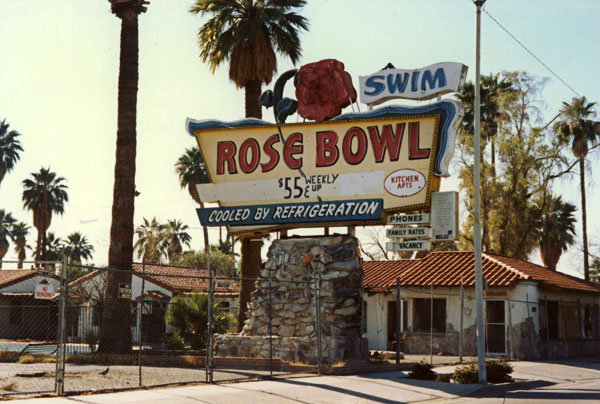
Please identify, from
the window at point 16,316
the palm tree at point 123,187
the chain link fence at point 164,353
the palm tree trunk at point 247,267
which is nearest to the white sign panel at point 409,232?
the chain link fence at point 164,353

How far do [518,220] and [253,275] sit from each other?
73.6 ft

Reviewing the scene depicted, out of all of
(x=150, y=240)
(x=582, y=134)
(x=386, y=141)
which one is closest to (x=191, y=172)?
(x=150, y=240)

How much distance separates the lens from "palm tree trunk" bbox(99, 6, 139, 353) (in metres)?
25.9

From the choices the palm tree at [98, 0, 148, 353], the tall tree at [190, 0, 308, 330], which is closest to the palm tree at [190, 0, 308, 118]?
the tall tree at [190, 0, 308, 330]

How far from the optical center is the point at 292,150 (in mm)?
25547

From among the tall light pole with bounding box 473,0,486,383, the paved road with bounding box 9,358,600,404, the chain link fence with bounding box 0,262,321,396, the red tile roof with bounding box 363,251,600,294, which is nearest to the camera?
the paved road with bounding box 9,358,600,404

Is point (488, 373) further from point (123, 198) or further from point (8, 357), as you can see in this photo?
point (8, 357)

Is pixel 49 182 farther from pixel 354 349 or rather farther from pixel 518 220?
pixel 354 349

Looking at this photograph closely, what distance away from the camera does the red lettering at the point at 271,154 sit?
25750mm

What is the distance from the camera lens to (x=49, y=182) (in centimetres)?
6444

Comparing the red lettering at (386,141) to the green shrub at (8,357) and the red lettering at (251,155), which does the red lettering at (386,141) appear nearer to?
the red lettering at (251,155)

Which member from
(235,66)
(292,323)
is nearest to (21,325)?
(235,66)

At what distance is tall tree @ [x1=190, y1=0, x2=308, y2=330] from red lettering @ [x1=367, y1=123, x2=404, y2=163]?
859 centimetres

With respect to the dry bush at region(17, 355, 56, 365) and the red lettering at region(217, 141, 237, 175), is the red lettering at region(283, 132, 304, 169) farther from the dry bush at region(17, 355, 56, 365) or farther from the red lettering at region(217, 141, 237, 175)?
the dry bush at region(17, 355, 56, 365)
